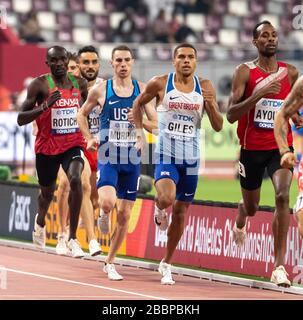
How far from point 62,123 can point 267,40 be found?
351 centimetres

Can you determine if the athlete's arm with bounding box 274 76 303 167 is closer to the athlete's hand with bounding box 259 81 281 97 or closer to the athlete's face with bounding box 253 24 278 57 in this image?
the athlete's hand with bounding box 259 81 281 97

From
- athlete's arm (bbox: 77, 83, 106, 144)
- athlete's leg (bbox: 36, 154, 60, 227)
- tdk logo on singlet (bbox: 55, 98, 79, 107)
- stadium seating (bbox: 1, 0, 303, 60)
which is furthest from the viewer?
stadium seating (bbox: 1, 0, 303, 60)

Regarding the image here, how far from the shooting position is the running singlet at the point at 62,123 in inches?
600

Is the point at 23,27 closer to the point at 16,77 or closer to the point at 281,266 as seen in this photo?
the point at 16,77

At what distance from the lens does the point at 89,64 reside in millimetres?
16359

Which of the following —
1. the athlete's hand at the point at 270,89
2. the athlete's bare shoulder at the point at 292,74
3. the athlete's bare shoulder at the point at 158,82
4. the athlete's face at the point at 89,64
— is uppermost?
the athlete's face at the point at 89,64

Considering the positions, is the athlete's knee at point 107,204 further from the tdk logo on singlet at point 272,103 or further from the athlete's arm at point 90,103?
the tdk logo on singlet at point 272,103

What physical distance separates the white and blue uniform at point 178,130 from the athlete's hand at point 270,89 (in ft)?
2.97

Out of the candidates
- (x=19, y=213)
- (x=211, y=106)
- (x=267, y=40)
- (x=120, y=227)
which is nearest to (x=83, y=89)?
(x=120, y=227)

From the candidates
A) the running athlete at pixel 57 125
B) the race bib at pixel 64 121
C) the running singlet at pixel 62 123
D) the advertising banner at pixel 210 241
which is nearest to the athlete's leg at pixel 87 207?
the running athlete at pixel 57 125

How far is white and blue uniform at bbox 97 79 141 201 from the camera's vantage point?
13.9 m

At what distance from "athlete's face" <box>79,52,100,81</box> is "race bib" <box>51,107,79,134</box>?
119 cm

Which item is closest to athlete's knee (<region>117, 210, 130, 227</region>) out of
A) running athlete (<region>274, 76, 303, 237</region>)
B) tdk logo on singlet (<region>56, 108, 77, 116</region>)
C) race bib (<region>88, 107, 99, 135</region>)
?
tdk logo on singlet (<region>56, 108, 77, 116</region>)
